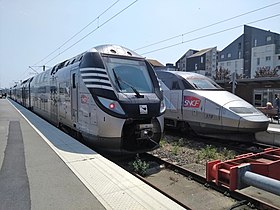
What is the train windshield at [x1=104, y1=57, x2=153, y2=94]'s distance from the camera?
7.17 meters

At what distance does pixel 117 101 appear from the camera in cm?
678

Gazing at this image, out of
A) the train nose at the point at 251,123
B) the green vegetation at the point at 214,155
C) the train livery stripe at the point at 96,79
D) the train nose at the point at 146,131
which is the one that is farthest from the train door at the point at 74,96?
the train nose at the point at 251,123

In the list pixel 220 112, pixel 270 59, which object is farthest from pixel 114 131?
pixel 270 59

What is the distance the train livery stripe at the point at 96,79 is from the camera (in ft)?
22.9

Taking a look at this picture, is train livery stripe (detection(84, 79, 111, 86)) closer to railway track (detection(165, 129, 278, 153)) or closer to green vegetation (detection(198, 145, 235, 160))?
green vegetation (detection(198, 145, 235, 160))

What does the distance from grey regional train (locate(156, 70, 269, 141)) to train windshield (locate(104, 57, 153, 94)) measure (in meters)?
3.01

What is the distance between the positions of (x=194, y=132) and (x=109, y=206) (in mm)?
7736

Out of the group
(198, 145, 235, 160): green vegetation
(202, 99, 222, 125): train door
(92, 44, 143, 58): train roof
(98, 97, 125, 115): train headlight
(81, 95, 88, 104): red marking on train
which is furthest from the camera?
(202, 99, 222, 125): train door

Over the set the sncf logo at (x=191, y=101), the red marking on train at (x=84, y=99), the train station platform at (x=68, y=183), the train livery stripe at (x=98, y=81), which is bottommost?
the train station platform at (x=68, y=183)

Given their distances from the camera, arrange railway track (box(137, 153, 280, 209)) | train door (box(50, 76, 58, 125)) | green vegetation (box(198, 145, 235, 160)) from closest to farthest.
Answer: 1. railway track (box(137, 153, 280, 209))
2. green vegetation (box(198, 145, 235, 160))
3. train door (box(50, 76, 58, 125))

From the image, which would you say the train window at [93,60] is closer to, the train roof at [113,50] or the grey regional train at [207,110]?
the train roof at [113,50]

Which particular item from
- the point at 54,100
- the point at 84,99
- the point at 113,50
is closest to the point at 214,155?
the point at 84,99

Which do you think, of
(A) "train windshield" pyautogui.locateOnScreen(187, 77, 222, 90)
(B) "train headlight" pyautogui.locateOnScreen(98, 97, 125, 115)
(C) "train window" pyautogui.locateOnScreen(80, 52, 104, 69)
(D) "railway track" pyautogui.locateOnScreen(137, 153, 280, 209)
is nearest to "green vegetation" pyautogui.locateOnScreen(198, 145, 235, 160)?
(D) "railway track" pyautogui.locateOnScreen(137, 153, 280, 209)

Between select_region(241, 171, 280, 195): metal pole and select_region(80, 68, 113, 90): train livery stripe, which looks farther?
select_region(80, 68, 113, 90): train livery stripe
